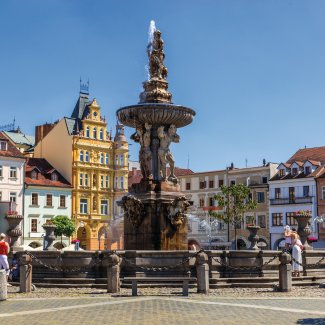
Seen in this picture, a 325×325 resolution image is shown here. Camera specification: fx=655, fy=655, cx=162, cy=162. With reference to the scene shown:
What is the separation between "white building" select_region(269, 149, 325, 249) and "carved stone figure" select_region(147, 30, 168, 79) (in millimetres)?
46060

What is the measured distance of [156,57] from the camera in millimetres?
24000

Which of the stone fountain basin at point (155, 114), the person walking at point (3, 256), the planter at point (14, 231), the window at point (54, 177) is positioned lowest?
the person walking at point (3, 256)

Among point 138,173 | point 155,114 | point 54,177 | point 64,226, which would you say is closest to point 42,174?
point 54,177

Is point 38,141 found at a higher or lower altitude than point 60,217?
higher

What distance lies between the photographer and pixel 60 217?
6250cm

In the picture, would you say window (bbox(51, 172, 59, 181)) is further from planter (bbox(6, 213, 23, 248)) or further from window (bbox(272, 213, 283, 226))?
planter (bbox(6, 213, 23, 248))

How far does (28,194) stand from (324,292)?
2002 inches

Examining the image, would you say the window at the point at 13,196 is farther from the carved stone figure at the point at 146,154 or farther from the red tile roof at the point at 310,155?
the carved stone figure at the point at 146,154

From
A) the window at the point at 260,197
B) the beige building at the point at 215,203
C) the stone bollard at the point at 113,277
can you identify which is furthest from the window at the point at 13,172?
the stone bollard at the point at 113,277

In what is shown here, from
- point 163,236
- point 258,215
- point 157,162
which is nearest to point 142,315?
point 163,236

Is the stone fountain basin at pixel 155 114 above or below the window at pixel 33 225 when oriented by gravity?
above

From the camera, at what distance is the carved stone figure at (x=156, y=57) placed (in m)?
24.0

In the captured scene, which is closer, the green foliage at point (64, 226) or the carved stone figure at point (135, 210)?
the carved stone figure at point (135, 210)

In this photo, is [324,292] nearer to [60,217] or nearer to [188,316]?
[188,316]
